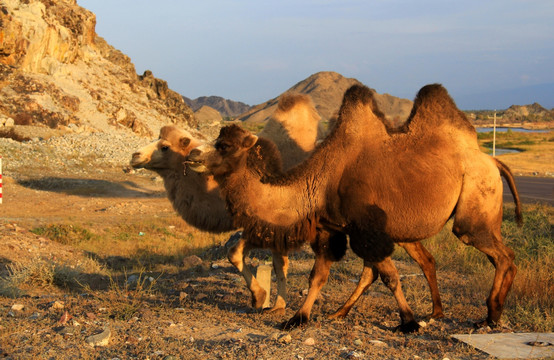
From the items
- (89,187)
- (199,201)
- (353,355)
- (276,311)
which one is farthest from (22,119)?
(353,355)

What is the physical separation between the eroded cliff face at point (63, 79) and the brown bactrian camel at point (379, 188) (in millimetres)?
32451

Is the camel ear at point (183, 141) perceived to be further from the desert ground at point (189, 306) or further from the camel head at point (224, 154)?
the camel head at point (224, 154)

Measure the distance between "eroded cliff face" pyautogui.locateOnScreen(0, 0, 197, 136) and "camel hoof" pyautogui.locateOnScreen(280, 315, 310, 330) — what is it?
32.8 m

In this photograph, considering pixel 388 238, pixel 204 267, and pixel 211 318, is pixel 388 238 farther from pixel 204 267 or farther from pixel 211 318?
pixel 204 267

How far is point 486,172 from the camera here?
6398 millimetres

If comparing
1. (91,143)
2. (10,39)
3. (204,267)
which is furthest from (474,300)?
(10,39)

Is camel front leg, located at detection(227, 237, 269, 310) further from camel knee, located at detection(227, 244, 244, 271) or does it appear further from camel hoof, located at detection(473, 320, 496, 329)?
camel hoof, located at detection(473, 320, 496, 329)

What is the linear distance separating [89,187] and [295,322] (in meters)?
18.6

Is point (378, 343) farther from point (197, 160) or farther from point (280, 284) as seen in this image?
point (197, 160)

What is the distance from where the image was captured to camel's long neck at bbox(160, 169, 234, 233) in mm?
8219

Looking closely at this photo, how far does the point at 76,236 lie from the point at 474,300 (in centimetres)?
958

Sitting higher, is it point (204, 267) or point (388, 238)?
point (388, 238)

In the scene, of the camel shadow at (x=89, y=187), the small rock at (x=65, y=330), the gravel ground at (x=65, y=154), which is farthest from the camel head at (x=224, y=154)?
the gravel ground at (x=65, y=154)

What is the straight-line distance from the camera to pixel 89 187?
23109 millimetres
